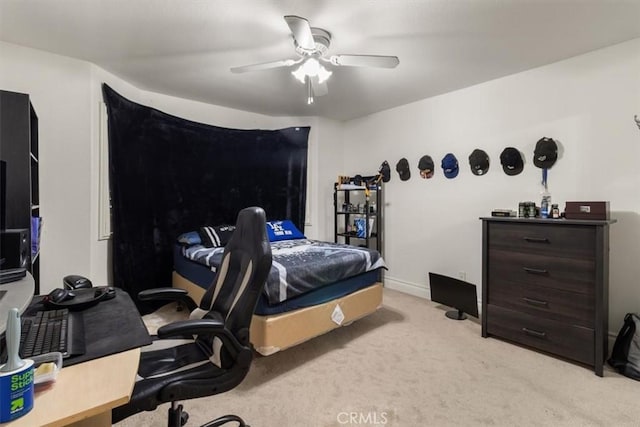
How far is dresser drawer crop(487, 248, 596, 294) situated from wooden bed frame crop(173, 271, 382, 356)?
1008 millimetres

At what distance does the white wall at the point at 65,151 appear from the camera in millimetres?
2369

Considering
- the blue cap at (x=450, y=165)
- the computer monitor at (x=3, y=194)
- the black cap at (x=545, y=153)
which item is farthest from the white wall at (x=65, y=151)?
the black cap at (x=545, y=153)

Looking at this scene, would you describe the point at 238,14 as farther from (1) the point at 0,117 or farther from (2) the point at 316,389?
(2) the point at 316,389

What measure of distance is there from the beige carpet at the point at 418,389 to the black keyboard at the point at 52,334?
2.74 ft

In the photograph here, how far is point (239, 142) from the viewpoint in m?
3.82

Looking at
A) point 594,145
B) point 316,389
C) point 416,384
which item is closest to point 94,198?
point 316,389

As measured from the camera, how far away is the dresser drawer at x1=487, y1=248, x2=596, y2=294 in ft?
6.72

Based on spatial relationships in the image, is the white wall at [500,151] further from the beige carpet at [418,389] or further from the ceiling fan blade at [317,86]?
the ceiling fan blade at [317,86]

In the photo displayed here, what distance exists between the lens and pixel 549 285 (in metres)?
2.21

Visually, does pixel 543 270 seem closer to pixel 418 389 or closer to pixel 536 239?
pixel 536 239

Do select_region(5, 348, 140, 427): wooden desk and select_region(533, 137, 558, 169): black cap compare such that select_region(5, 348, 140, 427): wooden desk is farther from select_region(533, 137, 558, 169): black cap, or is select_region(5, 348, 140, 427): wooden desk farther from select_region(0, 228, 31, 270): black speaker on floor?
select_region(533, 137, 558, 169): black cap

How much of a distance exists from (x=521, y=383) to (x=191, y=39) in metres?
3.19

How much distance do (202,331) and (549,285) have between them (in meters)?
2.36

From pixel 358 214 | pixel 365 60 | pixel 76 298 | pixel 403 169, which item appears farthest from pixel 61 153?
pixel 403 169
